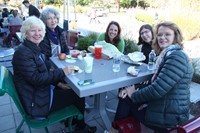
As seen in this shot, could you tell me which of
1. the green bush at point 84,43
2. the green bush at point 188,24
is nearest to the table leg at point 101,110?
the green bush at point 84,43

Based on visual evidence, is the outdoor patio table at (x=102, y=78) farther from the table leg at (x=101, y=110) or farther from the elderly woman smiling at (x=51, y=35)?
the elderly woman smiling at (x=51, y=35)

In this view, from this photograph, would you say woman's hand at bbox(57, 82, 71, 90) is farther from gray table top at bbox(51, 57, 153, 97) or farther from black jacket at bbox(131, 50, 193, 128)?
black jacket at bbox(131, 50, 193, 128)

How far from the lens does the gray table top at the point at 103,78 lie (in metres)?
1.58

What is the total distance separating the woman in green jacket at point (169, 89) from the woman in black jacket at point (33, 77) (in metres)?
0.74

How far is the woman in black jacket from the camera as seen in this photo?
168 centimetres

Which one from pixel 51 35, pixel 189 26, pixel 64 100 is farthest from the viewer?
pixel 189 26

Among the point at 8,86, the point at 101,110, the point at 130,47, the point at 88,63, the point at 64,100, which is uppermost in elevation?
the point at 88,63

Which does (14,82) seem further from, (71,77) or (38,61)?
(71,77)

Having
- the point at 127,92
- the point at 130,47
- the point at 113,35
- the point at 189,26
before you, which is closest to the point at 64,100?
the point at 127,92

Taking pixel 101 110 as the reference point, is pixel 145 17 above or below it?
above

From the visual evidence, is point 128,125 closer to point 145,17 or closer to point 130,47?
point 130,47

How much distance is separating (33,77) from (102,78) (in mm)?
601

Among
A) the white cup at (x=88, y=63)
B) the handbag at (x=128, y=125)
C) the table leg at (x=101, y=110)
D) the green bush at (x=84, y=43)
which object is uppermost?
the white cup at (x=88, y=63)

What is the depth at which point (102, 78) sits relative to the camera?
5.77 feet
